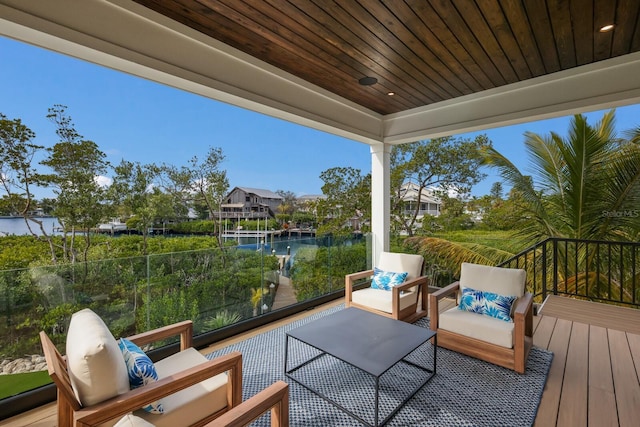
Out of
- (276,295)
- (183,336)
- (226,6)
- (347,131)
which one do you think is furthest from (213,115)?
(183,336)

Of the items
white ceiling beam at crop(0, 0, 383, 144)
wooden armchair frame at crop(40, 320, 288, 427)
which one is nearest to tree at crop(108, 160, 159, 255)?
white ceiling beam at crop(0, 0, 383, 144)

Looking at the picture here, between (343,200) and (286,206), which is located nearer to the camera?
(286,206)

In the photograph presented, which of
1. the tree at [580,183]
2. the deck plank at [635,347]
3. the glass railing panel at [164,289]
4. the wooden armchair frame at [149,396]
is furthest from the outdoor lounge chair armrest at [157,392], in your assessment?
the tree at [580,183]

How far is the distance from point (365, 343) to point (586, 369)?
6.66ft

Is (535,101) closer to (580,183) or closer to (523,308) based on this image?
(580,183)

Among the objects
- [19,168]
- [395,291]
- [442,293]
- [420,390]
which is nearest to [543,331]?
[442,293]

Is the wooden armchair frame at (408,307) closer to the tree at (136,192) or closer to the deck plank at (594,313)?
the deck plank at (594,313)

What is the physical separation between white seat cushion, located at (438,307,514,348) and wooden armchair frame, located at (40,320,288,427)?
2.04 meters

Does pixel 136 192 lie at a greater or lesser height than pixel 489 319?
greater

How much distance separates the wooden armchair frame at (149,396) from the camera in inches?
49.5

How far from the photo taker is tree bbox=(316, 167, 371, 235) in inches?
254

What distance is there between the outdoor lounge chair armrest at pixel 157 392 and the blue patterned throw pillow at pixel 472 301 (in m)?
2.38

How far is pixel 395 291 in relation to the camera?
3.26m

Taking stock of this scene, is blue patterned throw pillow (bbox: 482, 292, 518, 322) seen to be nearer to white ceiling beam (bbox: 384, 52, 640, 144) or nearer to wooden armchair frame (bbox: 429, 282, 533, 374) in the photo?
wooden armchair frame (bbox: 429, 282, 533, 374)
